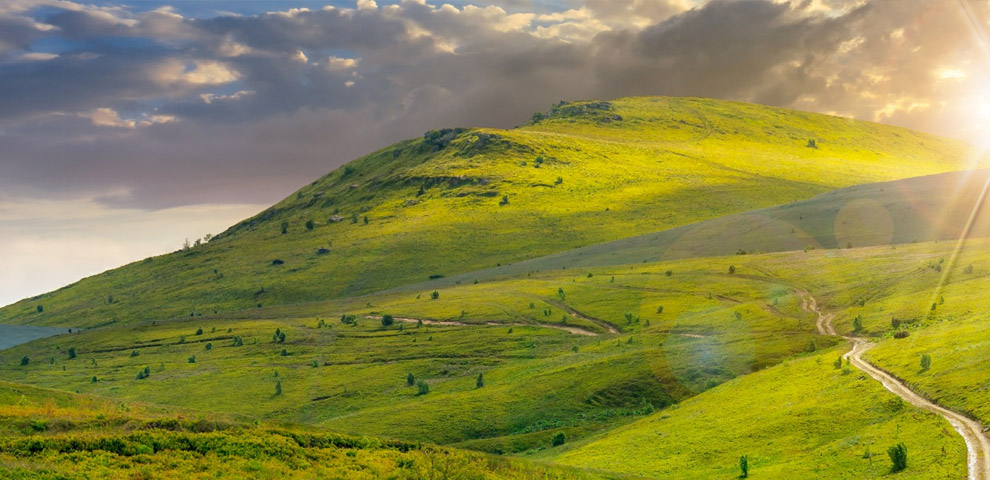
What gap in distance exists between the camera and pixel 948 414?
4144 centimetres

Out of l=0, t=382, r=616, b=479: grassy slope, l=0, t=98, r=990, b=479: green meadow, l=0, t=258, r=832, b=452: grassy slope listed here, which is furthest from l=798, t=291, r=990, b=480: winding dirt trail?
l=0, t=382, r=616, b=479: grassy slope

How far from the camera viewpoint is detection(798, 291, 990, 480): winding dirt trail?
33.9 metres

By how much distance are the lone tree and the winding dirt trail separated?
9.08ft

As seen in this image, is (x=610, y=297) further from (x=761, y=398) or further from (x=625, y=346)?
(x=761, y=398)

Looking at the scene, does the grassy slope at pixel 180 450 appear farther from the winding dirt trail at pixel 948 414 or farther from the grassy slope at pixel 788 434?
the winding dirt trail at pixel 948 414

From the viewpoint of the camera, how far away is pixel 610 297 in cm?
13125

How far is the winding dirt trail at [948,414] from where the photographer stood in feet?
111

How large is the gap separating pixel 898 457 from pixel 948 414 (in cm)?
752

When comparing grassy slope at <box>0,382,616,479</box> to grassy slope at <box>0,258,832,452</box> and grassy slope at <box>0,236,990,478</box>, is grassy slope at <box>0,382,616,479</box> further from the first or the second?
grassy slope at <box>0,258,832,452</box>

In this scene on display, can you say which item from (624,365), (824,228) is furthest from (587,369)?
(824,228)

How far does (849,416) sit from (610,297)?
8474cm

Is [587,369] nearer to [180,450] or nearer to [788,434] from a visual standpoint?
[788,434]

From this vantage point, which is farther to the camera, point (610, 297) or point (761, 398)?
point (610, 297)

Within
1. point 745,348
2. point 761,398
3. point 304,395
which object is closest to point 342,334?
point 304,395
